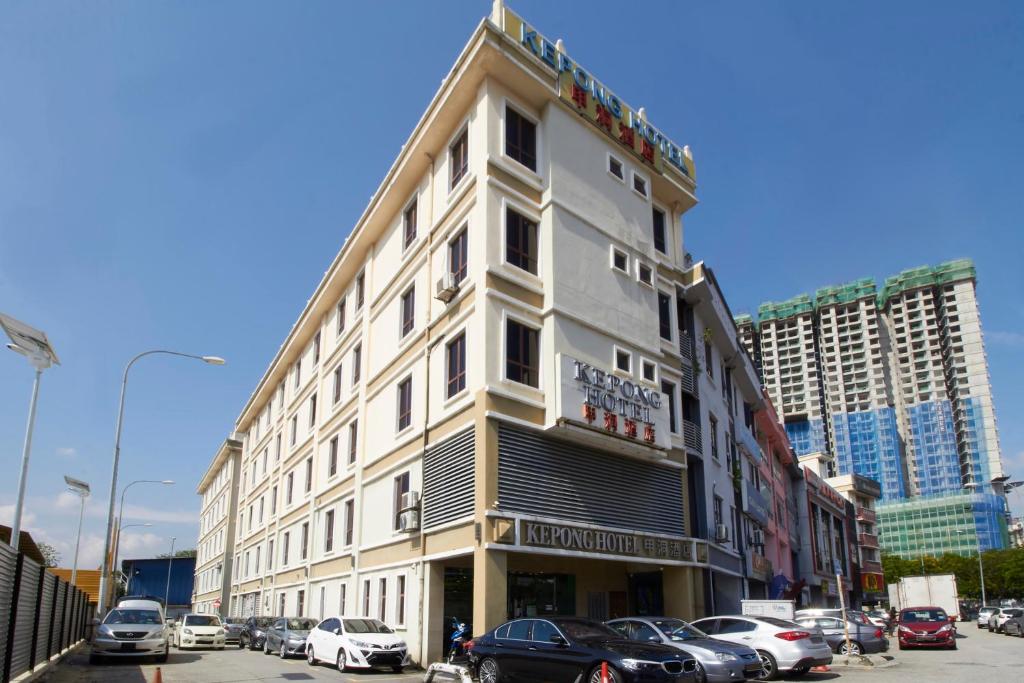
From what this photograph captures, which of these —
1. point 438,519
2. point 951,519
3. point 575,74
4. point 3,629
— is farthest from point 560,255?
point 951,519

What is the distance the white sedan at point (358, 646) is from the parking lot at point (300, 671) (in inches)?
13.3

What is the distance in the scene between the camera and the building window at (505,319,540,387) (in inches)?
848

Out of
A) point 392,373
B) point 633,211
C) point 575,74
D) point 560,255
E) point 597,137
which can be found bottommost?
point 392,373

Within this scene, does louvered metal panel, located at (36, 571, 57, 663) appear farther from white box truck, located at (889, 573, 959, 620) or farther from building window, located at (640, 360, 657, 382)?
white box truck, located at (889, 573, 959, 620)

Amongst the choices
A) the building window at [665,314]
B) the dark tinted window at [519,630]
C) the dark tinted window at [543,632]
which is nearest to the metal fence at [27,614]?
the dark tinted window at [519,630]

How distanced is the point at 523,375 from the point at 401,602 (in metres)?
8.12

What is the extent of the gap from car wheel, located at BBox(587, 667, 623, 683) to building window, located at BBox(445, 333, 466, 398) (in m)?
10.5

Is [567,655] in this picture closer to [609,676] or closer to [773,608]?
[609,676]

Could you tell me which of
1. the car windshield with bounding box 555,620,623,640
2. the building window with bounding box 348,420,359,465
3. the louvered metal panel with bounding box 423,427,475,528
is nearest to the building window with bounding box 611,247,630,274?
the louvered metal panel with bounding box 423,427,475,528

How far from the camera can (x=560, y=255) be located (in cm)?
2330

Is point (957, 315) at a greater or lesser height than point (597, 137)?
greater

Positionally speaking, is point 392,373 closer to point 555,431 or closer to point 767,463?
point 555,431

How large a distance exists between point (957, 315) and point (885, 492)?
37.6m

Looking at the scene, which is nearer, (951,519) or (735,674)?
(735,674)
